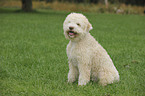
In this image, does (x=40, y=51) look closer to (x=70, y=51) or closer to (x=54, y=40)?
(x=54, y=40)

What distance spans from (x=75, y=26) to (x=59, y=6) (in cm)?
2964

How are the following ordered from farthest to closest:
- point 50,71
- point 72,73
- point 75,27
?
point 50,71 < point 72,73 < point 75,27

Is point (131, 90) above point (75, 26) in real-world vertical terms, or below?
below

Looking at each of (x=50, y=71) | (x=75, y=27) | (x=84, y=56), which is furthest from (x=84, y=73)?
(x=50, y=71)

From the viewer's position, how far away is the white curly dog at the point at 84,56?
12.6ft

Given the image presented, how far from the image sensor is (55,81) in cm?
440

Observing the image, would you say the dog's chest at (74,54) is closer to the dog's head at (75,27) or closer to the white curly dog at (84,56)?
the white curly dog at (84,56)

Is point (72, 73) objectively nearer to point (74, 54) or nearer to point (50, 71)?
point (74, 54)

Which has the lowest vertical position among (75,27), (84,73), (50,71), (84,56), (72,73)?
(50,71)

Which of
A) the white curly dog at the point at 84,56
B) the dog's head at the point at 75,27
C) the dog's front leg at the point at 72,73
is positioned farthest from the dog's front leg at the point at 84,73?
the dog's head at the point at 75,27

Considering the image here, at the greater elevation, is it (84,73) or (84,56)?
(84,56)

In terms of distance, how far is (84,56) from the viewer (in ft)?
13.0

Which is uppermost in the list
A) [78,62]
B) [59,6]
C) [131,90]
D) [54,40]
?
[78,62]

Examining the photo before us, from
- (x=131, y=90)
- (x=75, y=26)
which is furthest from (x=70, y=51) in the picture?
(x=131, y=90)
